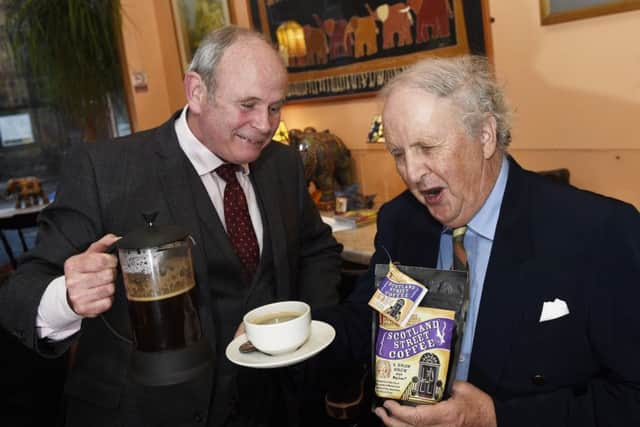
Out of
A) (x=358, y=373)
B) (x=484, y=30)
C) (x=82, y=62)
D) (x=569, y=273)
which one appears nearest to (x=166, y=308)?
(x=569, y=273)

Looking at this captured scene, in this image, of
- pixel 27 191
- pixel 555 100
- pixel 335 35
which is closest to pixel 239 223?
pixel 555 100

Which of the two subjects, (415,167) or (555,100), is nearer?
(415,167)

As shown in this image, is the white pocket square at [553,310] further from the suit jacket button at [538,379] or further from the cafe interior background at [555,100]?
the cafe interior background at [555,100]

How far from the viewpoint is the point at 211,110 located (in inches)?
64.6

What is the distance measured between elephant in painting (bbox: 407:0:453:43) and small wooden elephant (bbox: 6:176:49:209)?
307cm

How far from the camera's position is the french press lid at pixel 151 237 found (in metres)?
1.09

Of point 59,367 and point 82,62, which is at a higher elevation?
point 82,62

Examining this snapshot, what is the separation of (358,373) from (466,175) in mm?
1025

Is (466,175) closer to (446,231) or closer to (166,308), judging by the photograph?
(446,231)

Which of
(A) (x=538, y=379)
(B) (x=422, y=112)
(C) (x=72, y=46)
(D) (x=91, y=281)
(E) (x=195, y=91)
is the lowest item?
(A) (x=538, y=379)

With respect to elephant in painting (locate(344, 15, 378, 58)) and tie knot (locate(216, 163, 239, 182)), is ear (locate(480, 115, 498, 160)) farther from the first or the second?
elephant in painting (locate(344, 15, 378, 58))

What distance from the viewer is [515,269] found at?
4.26 feet

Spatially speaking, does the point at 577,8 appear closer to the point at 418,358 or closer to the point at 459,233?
the point at 459,233

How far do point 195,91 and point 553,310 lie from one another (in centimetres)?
104
